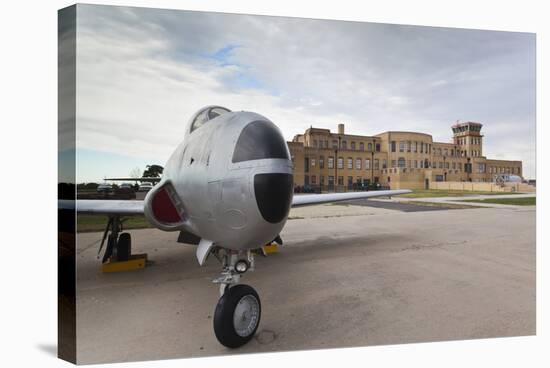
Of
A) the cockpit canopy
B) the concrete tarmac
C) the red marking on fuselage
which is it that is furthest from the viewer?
the cockpit canopy

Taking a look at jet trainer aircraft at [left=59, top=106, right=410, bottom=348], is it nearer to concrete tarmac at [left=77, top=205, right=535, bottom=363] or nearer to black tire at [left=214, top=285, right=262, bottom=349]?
black tire at [left=214, top=285, right=262, bottom=349]

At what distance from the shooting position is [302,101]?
5473 mm

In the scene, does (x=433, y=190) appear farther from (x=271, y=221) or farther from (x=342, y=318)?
(x=271, y=221)

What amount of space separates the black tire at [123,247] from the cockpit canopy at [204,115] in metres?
3.19

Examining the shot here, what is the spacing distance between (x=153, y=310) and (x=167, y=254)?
114 inches

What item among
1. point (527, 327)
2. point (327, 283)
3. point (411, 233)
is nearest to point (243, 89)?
point (327, 283)

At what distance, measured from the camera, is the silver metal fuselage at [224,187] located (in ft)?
8.61

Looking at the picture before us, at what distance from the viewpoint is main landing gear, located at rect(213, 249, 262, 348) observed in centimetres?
304

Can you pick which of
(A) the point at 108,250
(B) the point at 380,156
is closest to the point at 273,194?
(A) the point at 108,250

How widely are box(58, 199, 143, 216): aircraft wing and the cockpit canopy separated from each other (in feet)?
5.22

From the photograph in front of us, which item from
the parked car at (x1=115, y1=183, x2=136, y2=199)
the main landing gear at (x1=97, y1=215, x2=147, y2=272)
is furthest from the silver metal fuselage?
the main landing gear at (x1=97, y1=215, x2=147, y2=272)

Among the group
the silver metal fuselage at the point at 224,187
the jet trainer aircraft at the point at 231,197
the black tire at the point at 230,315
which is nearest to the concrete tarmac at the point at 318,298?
the black tire at the point at 230,315

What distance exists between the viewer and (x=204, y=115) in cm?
408

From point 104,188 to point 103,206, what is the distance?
26 centimetres
